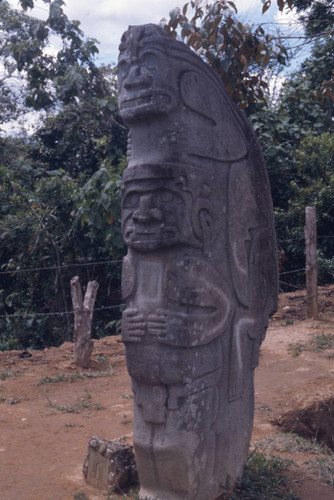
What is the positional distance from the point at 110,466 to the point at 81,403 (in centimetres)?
206

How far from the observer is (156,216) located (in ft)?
10.3

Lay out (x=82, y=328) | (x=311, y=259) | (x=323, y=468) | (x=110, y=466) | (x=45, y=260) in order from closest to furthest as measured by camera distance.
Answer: (x=110, y=466), (x=323, y=468), (x=82, y=328), (x=311, y=259), (x=45, y=260)

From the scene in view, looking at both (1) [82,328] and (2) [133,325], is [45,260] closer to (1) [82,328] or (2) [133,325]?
(1) [82,328]

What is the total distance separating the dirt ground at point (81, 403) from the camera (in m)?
3.99

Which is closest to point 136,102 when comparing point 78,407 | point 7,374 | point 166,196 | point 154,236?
point 166,196

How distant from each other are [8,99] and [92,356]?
7.15 metres

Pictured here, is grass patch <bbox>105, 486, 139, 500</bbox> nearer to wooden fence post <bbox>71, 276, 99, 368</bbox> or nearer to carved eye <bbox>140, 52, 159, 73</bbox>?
carved eye <bbox>140, 52, 159, 73</bbox>

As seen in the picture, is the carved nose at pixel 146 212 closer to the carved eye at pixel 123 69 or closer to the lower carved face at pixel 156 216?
the lower carved face at pixel 156 216

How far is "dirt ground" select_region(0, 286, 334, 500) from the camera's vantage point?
13.1 feet

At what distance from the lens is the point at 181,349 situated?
3150mm

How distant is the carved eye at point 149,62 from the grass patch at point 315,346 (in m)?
4.97

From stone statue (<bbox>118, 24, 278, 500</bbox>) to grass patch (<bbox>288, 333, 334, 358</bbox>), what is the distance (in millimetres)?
4007

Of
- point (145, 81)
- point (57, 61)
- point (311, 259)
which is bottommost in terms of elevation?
point (311, 259)

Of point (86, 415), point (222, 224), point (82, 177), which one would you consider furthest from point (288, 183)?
point (222, 224)
